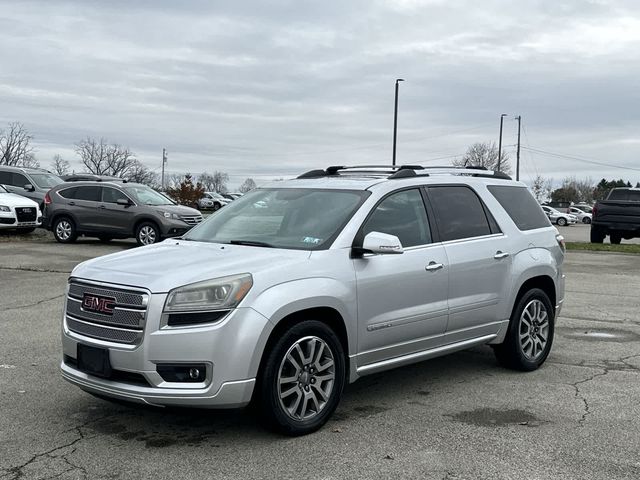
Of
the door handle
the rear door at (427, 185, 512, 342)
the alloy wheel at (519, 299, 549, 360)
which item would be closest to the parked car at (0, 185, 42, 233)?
the rear door at (427, 185, 512, 342)

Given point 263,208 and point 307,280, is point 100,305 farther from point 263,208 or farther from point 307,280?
point 263,208

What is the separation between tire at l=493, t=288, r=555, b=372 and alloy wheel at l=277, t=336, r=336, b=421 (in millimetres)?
2187

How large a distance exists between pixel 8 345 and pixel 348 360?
392cm

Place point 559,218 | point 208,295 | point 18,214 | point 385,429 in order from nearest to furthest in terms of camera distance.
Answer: point 208,295 < point 385,429 < point 18,214 < point 559,218

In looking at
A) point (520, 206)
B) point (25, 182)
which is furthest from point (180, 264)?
point (25, 182)

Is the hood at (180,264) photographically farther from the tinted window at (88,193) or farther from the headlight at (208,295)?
the tinted window at (88,193)

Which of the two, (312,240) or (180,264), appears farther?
(312,240)

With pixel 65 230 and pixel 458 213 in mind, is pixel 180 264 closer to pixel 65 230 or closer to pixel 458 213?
pixel 458 213

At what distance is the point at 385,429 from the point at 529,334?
2223 millimetres

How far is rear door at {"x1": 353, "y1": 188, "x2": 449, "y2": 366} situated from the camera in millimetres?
5098

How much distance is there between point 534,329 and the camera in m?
6.57

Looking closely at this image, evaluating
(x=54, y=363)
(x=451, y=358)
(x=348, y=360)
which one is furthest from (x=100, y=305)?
(x=451, y=358)

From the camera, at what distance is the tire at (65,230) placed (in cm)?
1906

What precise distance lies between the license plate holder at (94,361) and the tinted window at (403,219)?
1.96 metres
